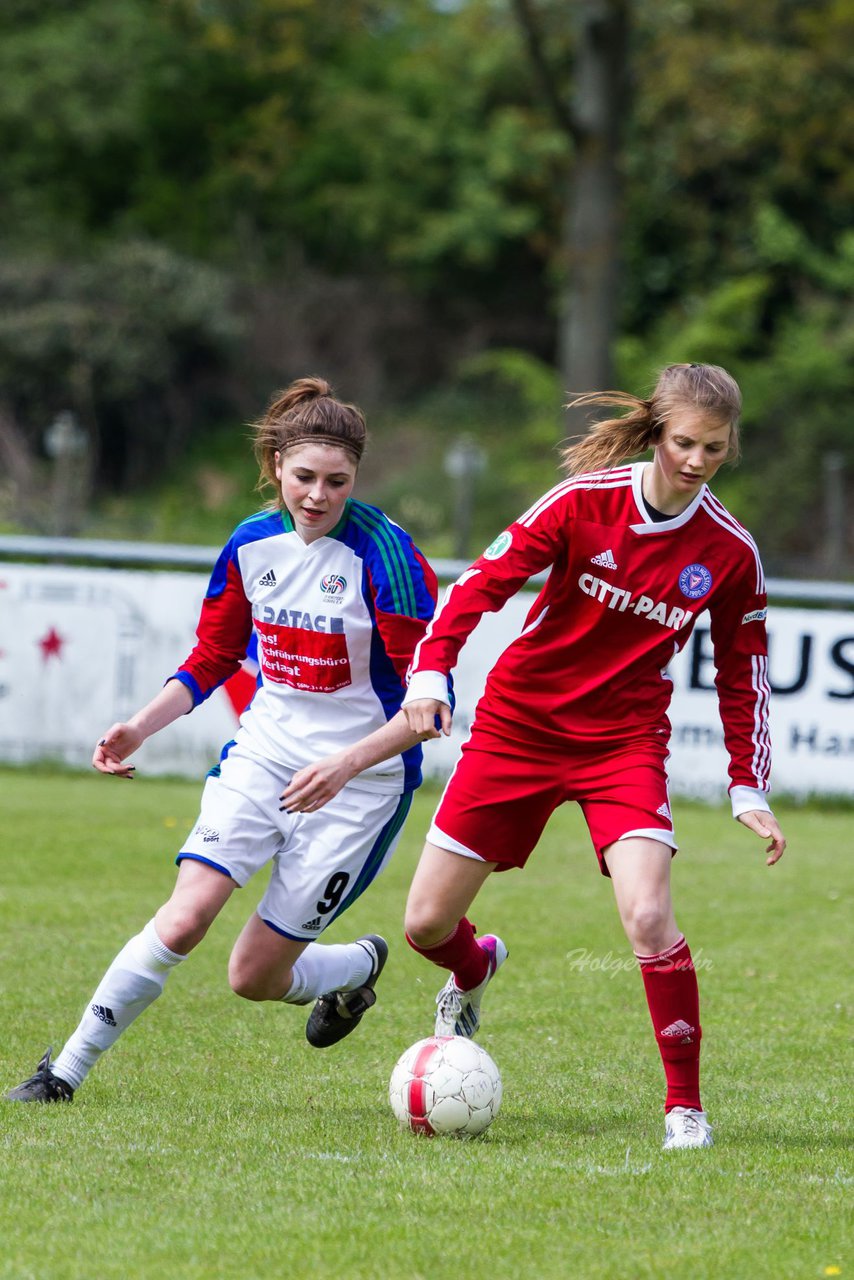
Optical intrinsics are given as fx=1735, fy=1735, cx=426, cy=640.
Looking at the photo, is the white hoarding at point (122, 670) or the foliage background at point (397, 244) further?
the foliage background at point (397, 244)

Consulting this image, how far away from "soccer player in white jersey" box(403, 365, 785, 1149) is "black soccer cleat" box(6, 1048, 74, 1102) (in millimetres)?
1102

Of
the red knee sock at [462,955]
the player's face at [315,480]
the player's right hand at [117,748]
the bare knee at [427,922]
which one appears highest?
the player's face at [315,480]

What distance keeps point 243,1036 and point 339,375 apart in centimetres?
2711

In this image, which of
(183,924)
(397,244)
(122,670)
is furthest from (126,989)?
(397,244)

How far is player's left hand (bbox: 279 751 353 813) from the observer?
4.57m

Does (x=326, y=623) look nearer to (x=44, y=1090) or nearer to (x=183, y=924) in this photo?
(x=183, y=924)

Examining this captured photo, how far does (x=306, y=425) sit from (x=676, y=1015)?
75.9 inches

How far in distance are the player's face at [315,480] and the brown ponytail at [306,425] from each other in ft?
0.08

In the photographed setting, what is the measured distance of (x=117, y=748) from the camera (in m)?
5.01

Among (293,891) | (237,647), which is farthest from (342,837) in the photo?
(237,647)

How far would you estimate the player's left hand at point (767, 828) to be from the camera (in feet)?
15.6

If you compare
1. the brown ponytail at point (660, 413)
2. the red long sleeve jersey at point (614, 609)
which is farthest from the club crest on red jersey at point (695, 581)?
the brown ponytail at point (660, 413)

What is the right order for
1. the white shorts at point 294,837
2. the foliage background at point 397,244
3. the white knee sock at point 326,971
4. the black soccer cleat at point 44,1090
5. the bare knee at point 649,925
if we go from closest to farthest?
the bare knee at point 649,925
the black soccer cleat at point 44,1090
the white shorts at point 294,837
the white knee sock at point 326,971
the foliage background at point 397,244

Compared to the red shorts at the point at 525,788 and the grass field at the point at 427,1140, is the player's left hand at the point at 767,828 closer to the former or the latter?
the red shorts at the point at 525,788
